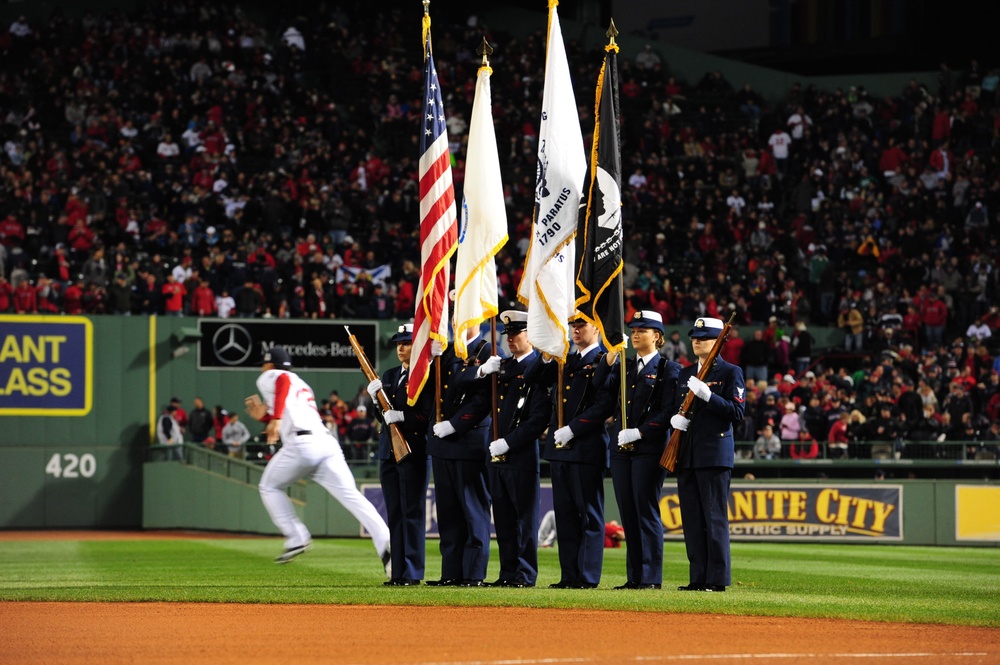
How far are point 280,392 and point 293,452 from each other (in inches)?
23.4

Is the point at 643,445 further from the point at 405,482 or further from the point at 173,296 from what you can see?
the point at 173,296

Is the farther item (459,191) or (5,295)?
(459,191)

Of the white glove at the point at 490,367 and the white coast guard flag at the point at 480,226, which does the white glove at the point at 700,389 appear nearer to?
the white glove at the point at 490,367

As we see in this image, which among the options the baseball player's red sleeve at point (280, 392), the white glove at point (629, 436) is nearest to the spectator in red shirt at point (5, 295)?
the baseball player's red sleeve at point (280, 392)

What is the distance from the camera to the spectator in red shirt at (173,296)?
27.9 metres

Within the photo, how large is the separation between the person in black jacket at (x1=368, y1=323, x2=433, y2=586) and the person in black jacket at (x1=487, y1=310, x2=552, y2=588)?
68 cm

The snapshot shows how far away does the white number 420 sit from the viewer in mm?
27969

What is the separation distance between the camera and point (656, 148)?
1380 inches

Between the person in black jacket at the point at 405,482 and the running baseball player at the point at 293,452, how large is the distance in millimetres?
400

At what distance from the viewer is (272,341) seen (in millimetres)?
28094

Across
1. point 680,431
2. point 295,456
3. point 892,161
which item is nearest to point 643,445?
point 680,431

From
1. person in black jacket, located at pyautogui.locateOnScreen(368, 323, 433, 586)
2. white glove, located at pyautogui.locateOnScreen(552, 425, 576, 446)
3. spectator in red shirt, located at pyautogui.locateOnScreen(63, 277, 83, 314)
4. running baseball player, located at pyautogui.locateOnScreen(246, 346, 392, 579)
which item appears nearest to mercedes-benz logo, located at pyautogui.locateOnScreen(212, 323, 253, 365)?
spectator in red shirt, located at pyautogui.locateOnScreen(63, 277, 83, 314)

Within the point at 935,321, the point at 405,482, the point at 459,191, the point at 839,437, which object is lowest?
the point at 839,437

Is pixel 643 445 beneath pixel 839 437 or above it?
above
